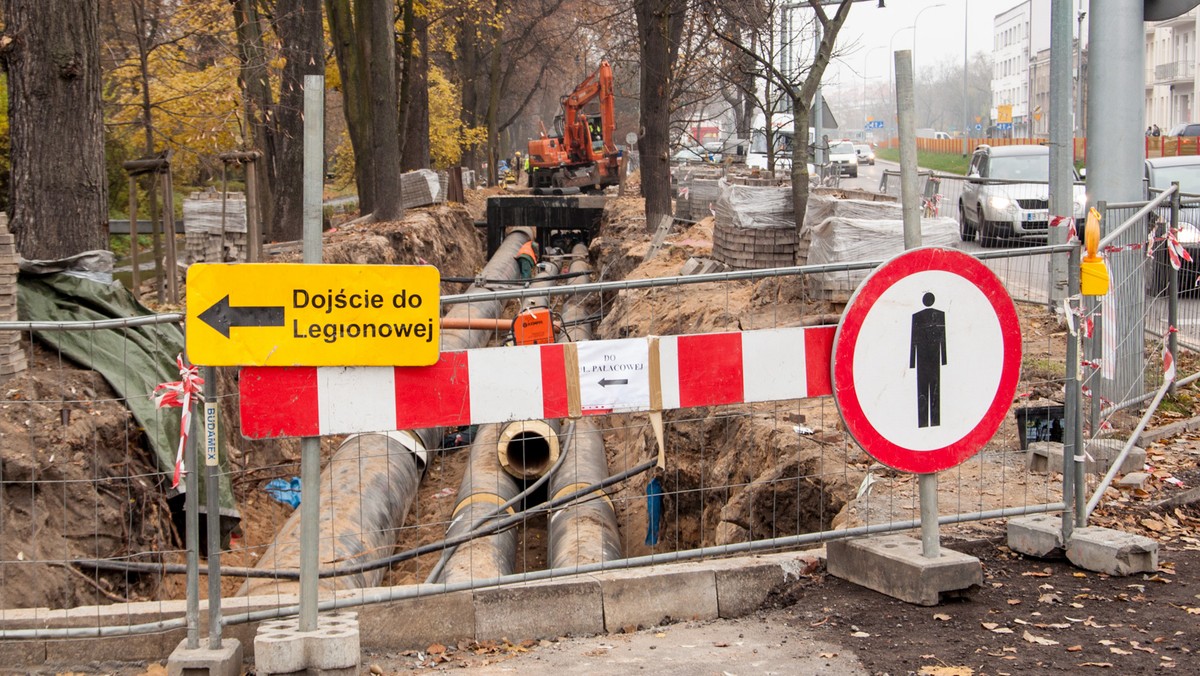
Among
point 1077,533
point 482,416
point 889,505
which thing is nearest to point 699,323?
point 889,505

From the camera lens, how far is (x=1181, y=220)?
14.1 meters

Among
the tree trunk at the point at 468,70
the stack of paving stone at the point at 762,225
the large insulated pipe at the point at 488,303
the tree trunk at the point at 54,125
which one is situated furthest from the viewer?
the tree trunk at the point at 468,70

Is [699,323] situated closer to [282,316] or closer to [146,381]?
[146,381]

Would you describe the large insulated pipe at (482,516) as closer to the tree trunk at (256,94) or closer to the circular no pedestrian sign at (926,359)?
the circular no pedestrian sign at (926,359)

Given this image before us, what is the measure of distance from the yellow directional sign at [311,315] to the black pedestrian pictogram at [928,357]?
6.44ft

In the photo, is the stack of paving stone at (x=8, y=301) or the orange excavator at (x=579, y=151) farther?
the orange excavator at (x=579, y=151)

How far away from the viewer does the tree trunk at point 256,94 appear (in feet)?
57.2

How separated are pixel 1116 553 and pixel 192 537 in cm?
384

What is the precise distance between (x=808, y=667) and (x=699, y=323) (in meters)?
7.17

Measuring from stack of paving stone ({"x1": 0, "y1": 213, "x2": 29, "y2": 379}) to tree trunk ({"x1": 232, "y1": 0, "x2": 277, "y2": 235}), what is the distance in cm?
860

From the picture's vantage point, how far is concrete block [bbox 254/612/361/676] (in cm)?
421

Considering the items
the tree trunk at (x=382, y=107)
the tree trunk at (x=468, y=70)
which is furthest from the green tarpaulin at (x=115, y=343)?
the tree trunk at (x=468, y=70)

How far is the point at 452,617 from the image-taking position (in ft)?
16.1

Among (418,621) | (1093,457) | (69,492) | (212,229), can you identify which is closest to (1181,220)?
(1093,457)
